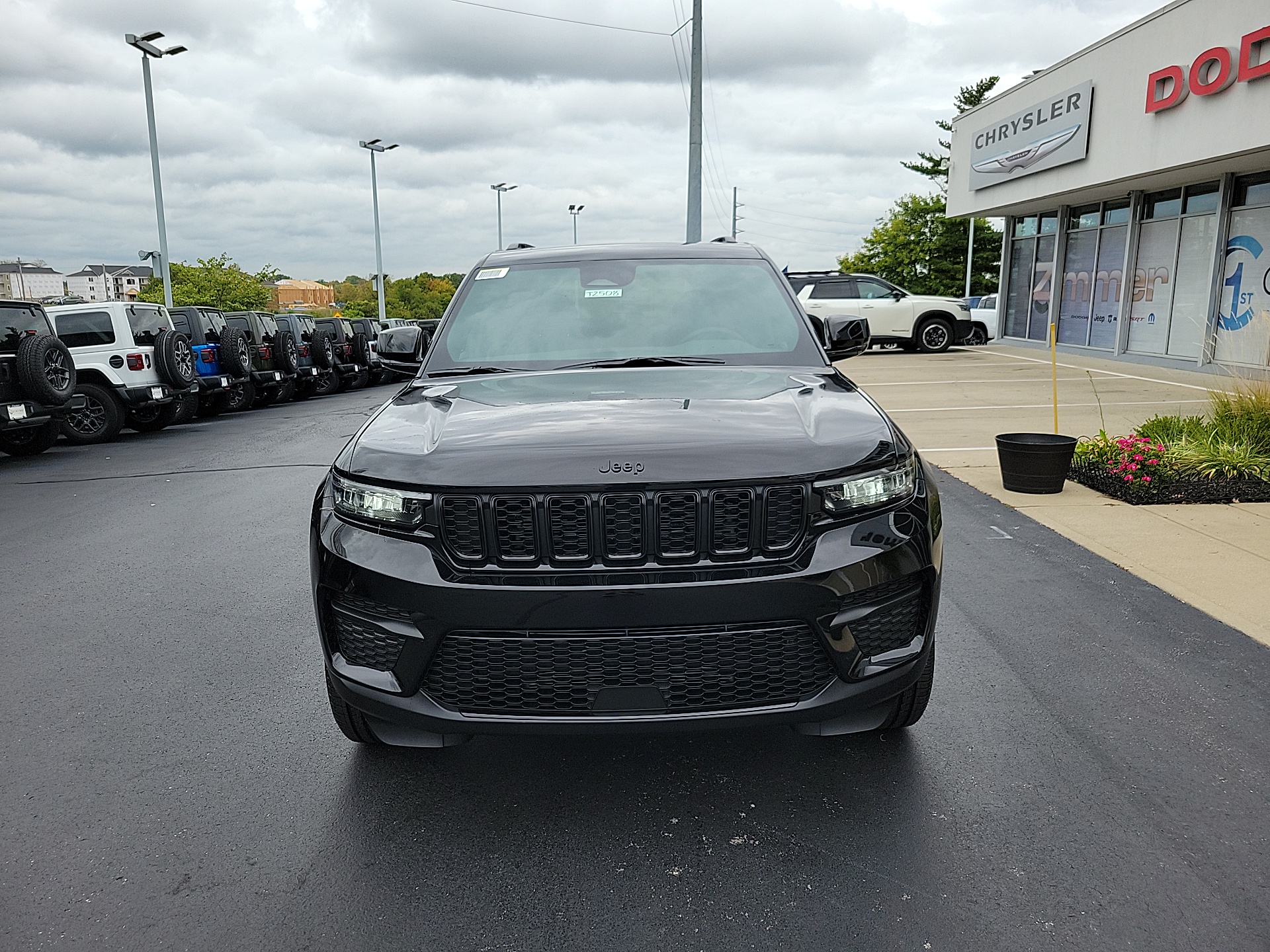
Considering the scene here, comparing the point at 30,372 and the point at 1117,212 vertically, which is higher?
the point at 1117,212

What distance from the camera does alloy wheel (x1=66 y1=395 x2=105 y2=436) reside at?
1381cm

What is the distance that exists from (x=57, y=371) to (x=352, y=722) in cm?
1056

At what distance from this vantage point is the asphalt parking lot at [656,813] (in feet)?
8.23

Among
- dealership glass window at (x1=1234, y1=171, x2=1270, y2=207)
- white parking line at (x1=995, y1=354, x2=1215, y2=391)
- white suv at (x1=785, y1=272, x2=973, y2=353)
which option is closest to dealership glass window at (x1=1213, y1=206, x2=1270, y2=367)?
dealership glass window at (x1=1234, y1=171, x2=1270, y2=207)

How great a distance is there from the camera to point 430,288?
432 ft

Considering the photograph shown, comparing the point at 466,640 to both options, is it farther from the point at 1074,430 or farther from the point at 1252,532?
the point at 1074,430

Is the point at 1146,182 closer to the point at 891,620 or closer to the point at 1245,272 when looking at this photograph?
the point at 1245,272

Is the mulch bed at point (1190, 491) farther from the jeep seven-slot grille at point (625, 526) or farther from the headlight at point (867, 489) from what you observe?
the jeep seven-slot grille at point (625, 526)

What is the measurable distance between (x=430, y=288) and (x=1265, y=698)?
438 feet

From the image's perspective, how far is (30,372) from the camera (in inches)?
443

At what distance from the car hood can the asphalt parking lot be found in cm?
100

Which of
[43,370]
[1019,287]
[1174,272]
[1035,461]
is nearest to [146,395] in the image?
[43,370]

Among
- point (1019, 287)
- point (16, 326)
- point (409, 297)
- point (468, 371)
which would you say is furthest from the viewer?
point (409, 297)

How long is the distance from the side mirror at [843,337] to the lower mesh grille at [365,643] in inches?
96.0
